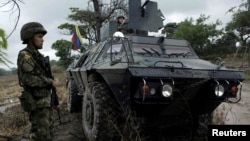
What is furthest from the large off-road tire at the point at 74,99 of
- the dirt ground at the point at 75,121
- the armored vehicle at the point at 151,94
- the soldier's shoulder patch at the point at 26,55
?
the soldier's shoulder patch at the point at 26,55

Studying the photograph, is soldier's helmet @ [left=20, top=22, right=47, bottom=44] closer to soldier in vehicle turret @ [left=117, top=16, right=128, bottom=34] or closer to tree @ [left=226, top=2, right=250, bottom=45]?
soldier in vehicle turret @ [left=117, top=16, right=128, bottom=34]

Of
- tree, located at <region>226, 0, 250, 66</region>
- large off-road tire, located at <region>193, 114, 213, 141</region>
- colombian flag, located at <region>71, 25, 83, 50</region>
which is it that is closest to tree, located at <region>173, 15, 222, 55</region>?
tree, located at <region>226, 0, 250, 66</region>

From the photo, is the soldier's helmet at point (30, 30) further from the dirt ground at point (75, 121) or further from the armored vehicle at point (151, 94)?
the dirt ground at point (75, 121)

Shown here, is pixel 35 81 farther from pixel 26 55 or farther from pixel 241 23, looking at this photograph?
pixel 241 23

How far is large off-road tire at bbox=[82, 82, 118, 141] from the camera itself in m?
5.41

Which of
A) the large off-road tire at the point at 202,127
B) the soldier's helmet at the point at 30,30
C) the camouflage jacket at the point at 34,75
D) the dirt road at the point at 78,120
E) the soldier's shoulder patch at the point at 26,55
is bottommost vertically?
the dirt road at the point at 78,120

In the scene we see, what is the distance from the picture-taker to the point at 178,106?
534cm

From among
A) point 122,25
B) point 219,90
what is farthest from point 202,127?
point 122,25

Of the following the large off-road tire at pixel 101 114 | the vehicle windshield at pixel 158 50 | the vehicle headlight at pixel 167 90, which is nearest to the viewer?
the vehicle headlight at pixel 167 90

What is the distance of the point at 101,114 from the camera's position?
17.8 feet

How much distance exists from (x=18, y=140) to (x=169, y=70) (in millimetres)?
2740

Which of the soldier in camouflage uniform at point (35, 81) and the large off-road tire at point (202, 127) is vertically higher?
the soldier in camouflage uniform at point (35, 81)

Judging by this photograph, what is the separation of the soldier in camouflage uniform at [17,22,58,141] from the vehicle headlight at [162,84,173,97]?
132 cm

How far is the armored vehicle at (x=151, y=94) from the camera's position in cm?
495
